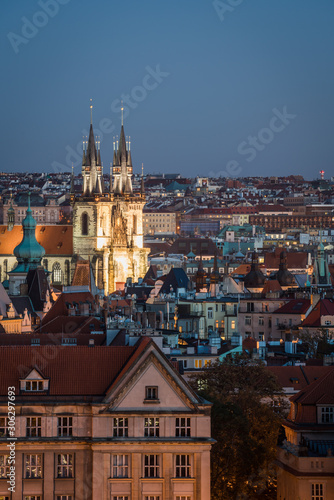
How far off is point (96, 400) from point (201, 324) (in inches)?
1773

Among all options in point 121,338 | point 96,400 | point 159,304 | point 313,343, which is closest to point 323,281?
point 159,304

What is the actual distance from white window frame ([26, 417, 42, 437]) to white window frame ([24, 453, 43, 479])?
1.49ft

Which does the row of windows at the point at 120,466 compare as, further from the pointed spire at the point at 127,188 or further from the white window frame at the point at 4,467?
the pointed spire at the point at 127,188

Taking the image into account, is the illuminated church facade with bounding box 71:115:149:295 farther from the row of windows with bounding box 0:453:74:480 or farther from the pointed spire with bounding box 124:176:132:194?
the row of windows with bounding box 0:453:74:480

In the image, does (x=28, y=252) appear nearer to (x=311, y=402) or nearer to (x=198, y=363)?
(x=198, y=363)

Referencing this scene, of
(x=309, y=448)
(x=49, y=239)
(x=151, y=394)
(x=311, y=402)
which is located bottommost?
(x=309, y=448)

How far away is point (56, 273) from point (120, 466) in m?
101

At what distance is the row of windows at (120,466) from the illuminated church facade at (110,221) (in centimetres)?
9541

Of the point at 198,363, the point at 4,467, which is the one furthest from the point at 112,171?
the point at 4,467

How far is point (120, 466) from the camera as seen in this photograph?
37656mm

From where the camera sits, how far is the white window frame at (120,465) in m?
37.6

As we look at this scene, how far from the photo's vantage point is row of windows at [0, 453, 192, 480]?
1483 inches

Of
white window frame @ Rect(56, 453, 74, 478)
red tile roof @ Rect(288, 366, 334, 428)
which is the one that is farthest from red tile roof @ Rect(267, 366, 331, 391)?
white window frame @ Rect(56, 453, 74, 478)

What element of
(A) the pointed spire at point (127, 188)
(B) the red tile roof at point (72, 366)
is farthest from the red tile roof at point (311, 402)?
(A) the pointed spire at point (127, 188)
